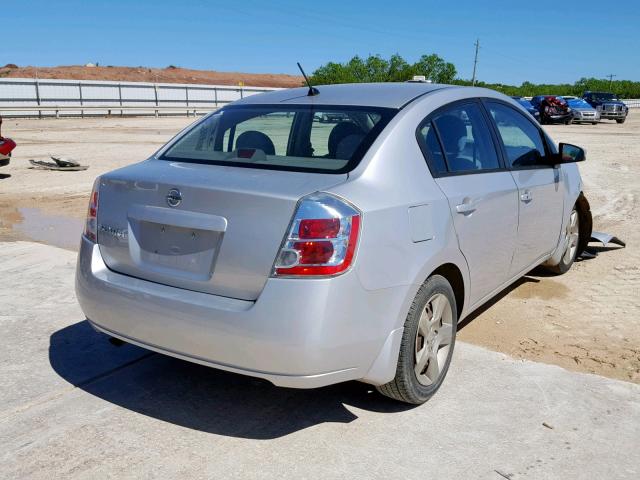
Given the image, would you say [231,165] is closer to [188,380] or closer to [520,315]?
[188,380]

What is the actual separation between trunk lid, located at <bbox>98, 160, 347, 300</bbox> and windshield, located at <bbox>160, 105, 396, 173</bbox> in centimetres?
17

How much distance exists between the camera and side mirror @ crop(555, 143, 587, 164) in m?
5.05

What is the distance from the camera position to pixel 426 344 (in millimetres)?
3494

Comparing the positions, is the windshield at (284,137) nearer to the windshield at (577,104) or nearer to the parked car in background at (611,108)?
the windshield at (577,104)

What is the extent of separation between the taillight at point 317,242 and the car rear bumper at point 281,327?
0.18 ft

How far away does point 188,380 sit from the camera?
152 inches

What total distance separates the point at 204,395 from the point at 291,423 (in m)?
0.58

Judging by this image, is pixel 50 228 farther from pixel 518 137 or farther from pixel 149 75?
pixel 149 75

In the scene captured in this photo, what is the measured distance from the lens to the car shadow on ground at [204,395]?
3371mm

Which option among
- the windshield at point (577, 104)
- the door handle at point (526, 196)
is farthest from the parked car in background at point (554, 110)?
the door handle at point (526, 196)

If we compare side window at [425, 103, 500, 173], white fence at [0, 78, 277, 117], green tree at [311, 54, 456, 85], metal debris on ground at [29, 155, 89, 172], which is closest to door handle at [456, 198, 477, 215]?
side window at [425, 103, 500, 173]

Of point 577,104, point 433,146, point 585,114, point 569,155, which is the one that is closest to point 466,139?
point 433,146

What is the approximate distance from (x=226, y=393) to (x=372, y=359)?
3.41 feet

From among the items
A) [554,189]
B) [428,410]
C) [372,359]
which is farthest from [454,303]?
[554,189]
